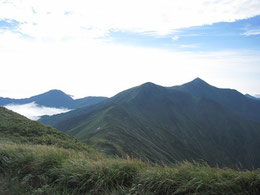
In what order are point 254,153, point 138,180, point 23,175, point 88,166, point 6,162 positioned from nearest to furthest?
point 138,180 < point 88,166 < point 23,175 < point 6,162 < point 254,153

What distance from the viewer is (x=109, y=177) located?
586cm

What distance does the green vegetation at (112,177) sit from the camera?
4.88 metres

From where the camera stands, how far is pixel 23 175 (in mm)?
6750

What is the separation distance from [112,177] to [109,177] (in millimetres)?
85

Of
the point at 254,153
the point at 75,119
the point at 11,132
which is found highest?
the point at 11,132

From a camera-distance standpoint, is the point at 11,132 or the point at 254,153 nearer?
the point at 11,132

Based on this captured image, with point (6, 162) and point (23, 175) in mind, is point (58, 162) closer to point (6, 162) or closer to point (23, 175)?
point (23, 175)

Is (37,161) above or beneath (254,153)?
above

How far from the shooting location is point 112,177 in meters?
5.86

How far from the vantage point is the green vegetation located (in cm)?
488

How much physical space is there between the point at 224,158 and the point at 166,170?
20237cm

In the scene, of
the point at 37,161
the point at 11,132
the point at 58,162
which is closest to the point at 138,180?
the point at 58,162

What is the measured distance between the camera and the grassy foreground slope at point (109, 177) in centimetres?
488

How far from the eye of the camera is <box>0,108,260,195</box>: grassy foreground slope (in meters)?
4.88
